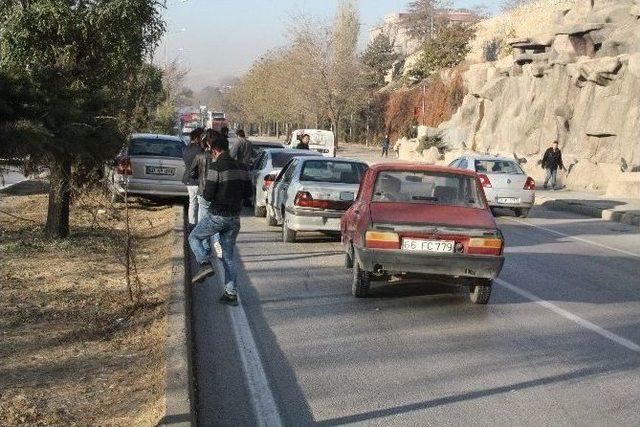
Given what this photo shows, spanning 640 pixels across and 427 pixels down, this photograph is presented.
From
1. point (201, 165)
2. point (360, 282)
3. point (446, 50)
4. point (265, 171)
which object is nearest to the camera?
point (360, 282)

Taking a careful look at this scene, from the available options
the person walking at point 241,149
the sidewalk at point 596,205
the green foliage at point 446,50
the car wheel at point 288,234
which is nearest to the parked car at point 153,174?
the person walking at point 241,149

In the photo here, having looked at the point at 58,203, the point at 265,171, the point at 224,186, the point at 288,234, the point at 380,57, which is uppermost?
the point at 380,57

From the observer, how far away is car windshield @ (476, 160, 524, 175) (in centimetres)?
2208

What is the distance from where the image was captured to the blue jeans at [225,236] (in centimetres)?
905

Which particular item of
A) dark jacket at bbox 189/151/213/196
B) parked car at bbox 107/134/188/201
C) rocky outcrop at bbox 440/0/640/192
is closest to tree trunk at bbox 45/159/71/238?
dark jacket at bbox 189/151/213/196

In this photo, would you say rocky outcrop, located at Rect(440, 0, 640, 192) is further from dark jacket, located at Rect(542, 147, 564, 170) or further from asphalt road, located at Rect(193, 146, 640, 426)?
asphalt road, located at Rect(193, 146, 640, 426)

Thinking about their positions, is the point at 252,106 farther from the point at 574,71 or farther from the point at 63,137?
the point at 63,137

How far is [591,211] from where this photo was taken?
76.4 ft

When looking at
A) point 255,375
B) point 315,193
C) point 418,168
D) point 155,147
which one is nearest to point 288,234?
point 315,193

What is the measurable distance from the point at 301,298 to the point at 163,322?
7.54ft

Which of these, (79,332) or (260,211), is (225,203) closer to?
(79,332)

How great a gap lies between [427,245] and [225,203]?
216 cm

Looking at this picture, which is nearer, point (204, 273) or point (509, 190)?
point (204, 273)

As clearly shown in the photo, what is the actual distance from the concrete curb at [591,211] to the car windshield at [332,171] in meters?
9.29
